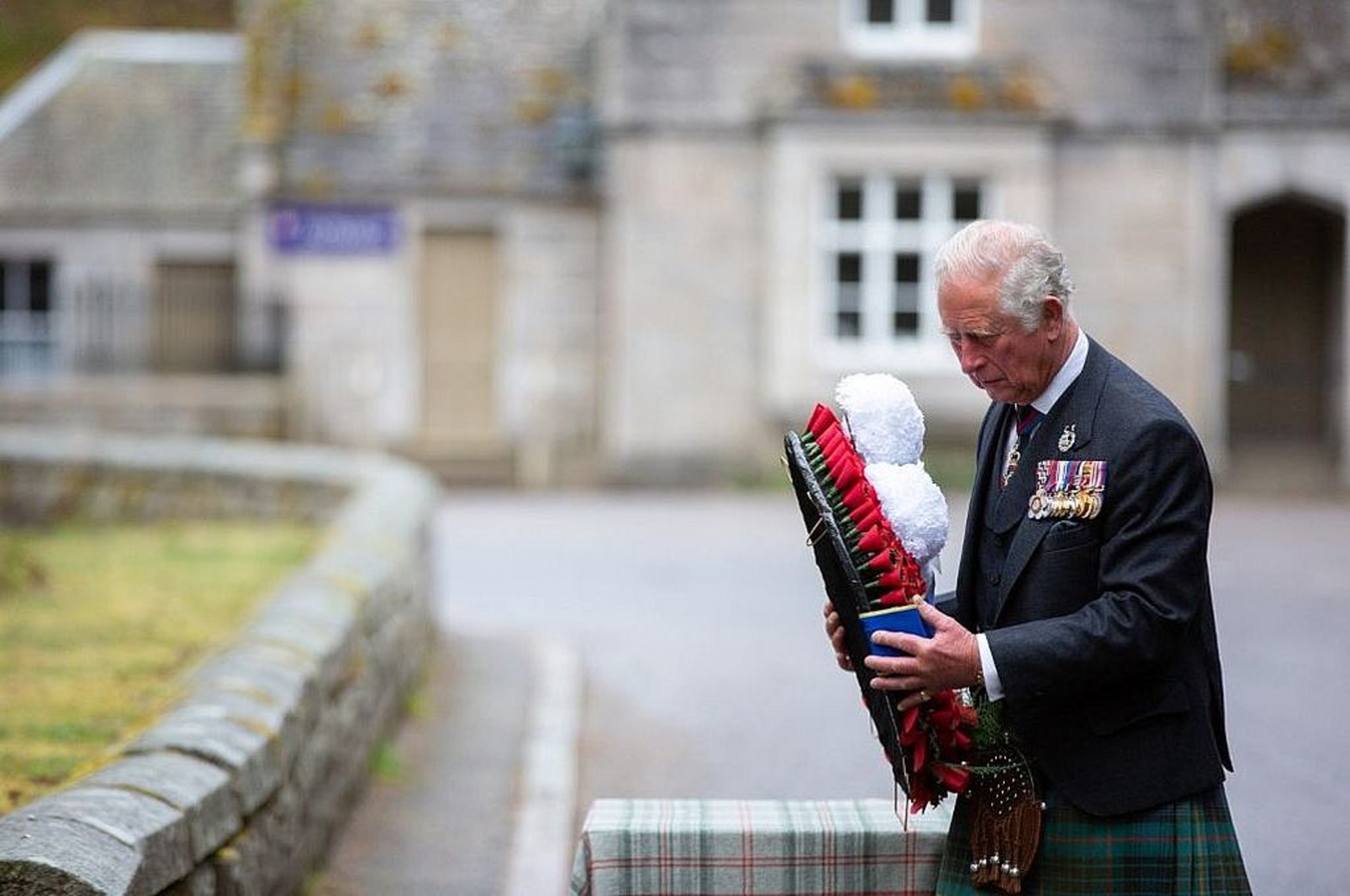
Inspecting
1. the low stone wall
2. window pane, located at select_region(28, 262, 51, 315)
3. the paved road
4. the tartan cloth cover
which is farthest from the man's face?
window pane, located at select_region(28, 262, 51, 315)

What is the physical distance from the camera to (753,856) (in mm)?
3844

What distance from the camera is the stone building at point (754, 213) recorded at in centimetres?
2062

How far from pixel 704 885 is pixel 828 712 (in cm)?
514

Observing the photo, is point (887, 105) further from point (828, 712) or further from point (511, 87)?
point (828, 712)

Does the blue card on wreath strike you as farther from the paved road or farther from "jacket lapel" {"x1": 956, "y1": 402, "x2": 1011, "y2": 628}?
the paved road

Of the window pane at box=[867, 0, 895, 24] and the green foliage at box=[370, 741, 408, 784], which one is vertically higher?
the window pane at box=[867, 0, 895, 24]

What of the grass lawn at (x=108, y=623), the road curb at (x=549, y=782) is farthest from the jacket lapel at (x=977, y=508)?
the road curb at (x=549, y=782)

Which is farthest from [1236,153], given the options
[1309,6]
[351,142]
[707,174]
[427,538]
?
[427,538]

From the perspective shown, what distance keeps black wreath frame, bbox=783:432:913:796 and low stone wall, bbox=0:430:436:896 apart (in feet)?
4.69

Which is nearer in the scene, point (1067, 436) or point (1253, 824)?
point (1067, 436)

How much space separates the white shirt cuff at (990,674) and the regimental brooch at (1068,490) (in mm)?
276

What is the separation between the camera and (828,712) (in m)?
8.92

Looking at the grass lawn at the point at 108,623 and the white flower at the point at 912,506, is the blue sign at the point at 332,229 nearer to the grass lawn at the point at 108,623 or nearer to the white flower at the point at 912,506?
the grass lawn at the point at 108,623

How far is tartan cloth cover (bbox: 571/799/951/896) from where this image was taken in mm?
3779
